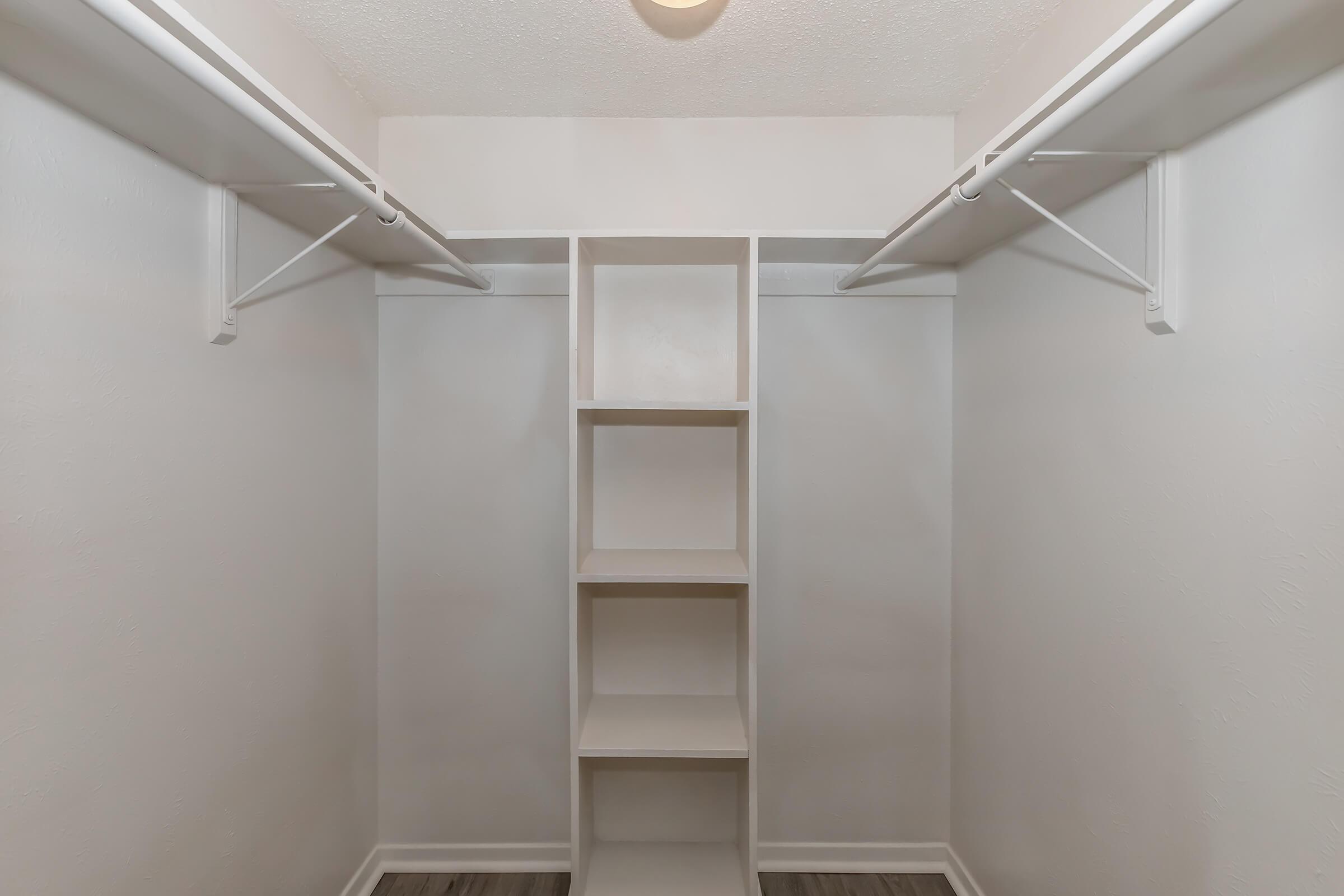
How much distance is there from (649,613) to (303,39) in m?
1.82

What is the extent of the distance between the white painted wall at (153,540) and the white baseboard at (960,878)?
6.01 ft

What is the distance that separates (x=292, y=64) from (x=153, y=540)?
1.15 m

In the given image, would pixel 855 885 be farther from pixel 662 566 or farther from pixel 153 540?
pixel 153 540

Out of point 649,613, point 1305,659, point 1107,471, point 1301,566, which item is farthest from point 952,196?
point 649,613

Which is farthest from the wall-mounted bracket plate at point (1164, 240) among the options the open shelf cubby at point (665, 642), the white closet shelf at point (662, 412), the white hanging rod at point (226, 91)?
the white hanging rod at point (226, 91)

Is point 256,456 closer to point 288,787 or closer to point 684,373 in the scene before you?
point 288,787

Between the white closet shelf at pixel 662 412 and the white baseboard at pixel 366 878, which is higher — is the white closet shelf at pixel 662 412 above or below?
above

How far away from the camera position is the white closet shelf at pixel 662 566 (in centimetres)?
181

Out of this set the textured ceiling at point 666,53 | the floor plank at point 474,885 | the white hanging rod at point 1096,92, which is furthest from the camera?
the floor plank at point 474,885

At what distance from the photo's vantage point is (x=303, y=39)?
1.70 meters

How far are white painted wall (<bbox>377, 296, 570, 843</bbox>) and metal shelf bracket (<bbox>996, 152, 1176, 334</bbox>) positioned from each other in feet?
4.96

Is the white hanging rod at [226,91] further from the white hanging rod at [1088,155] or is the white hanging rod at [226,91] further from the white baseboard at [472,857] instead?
the white baseboard at [472,857]

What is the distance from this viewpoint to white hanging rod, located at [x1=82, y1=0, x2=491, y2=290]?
76 cm

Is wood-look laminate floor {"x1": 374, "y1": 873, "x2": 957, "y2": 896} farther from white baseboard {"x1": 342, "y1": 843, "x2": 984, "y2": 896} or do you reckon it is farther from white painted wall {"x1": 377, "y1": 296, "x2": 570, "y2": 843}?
white painted wall {"x1": 377, "y1": 296, "x2": 570, "y2": 843}
